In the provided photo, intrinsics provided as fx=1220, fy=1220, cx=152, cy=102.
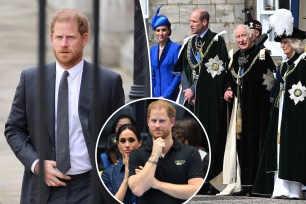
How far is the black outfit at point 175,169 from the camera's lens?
Answer: 5.00 m

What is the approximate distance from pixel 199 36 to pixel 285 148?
1.29 metres

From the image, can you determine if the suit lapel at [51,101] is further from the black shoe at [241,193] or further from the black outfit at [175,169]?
the black shoe at [241,193]

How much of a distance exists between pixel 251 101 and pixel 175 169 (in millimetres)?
5747

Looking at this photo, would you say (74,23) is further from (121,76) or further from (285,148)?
(285,148)

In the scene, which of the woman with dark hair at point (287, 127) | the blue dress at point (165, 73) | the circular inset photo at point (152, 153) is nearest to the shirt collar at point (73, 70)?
the circular inset photo at point (152, 153)

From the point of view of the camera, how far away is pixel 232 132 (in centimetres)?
1103

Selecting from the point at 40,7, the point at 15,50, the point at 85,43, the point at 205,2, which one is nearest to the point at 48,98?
the point at 85,43

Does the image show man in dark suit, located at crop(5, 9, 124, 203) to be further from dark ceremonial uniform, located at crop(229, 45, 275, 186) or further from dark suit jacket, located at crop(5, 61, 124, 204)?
dark ceremonial uniform, located at crop(229, 45, 275, 186)

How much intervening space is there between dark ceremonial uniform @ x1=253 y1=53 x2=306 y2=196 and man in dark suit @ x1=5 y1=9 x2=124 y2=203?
16.6ft

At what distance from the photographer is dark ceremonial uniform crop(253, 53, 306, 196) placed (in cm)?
1002

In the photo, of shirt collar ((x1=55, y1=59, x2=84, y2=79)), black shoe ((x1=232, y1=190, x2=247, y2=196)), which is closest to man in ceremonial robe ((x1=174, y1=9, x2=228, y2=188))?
black shoe ((x1=232, y1=190, x2=247, y2=196))

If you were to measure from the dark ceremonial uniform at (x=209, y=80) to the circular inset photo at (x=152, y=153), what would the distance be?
5736mm

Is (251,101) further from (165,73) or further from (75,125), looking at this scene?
(75,125)

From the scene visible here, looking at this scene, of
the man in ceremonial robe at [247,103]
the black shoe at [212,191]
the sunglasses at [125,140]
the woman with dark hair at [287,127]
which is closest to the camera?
the sunglasses at [125,140]
